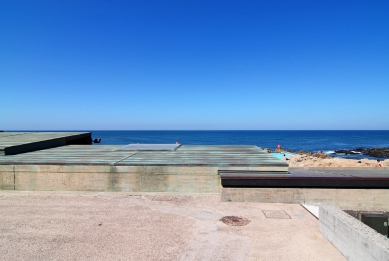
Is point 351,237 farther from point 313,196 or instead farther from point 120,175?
point 120,175

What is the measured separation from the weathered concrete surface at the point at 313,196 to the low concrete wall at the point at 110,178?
4.30 ft

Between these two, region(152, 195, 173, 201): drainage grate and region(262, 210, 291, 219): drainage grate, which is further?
region(152, 195, 173, 201): drainage grate

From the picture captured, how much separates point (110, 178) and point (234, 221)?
5771mm

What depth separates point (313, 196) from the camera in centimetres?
964

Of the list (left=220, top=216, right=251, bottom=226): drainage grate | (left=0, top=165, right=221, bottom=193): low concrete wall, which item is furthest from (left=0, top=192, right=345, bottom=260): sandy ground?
(left=0, top=165, right=221, bottom=193): low concrete wall

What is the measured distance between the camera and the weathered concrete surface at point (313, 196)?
9.58 m

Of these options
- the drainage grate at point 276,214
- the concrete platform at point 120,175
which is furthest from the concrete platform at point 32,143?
the drainage grate at point 276,214

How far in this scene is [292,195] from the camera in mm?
9602

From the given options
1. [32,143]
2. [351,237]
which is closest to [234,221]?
[351,237]

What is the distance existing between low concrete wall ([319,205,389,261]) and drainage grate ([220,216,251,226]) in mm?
2065

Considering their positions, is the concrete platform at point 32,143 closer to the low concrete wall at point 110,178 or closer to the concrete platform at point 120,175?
the concrete platform at point 120,175

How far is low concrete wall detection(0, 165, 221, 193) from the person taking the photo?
10859 mm

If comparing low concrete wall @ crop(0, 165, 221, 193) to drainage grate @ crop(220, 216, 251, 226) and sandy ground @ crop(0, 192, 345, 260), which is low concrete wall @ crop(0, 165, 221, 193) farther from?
drainage grate @ crop(220, 216, 251, 226)

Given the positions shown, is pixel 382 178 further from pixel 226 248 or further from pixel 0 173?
pixel 0 173
